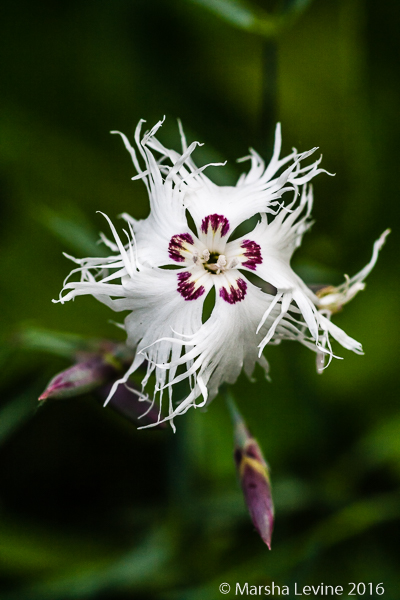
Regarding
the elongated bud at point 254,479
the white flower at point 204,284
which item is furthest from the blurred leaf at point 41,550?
the white flower at point 204,284

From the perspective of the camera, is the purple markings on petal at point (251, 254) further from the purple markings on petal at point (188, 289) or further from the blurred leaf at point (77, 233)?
the blurred leaf at point (77, 233)

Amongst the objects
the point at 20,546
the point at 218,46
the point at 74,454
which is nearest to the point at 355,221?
the point at 218,46

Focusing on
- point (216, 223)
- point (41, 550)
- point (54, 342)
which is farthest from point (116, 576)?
point (216, 223)

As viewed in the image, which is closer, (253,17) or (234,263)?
(234,263)

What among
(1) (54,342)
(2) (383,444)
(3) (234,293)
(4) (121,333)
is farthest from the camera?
(4) (121,333)

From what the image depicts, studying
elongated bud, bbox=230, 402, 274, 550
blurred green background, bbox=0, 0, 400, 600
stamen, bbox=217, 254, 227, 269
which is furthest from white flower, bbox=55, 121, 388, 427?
blurred green background, bbox=0, 0, 400, 600

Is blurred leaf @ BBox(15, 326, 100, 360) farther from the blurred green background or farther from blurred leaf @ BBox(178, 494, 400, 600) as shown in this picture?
blurred leaf @ BBox(178, 494, 400, 600)

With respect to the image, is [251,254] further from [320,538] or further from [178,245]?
[320,538]
